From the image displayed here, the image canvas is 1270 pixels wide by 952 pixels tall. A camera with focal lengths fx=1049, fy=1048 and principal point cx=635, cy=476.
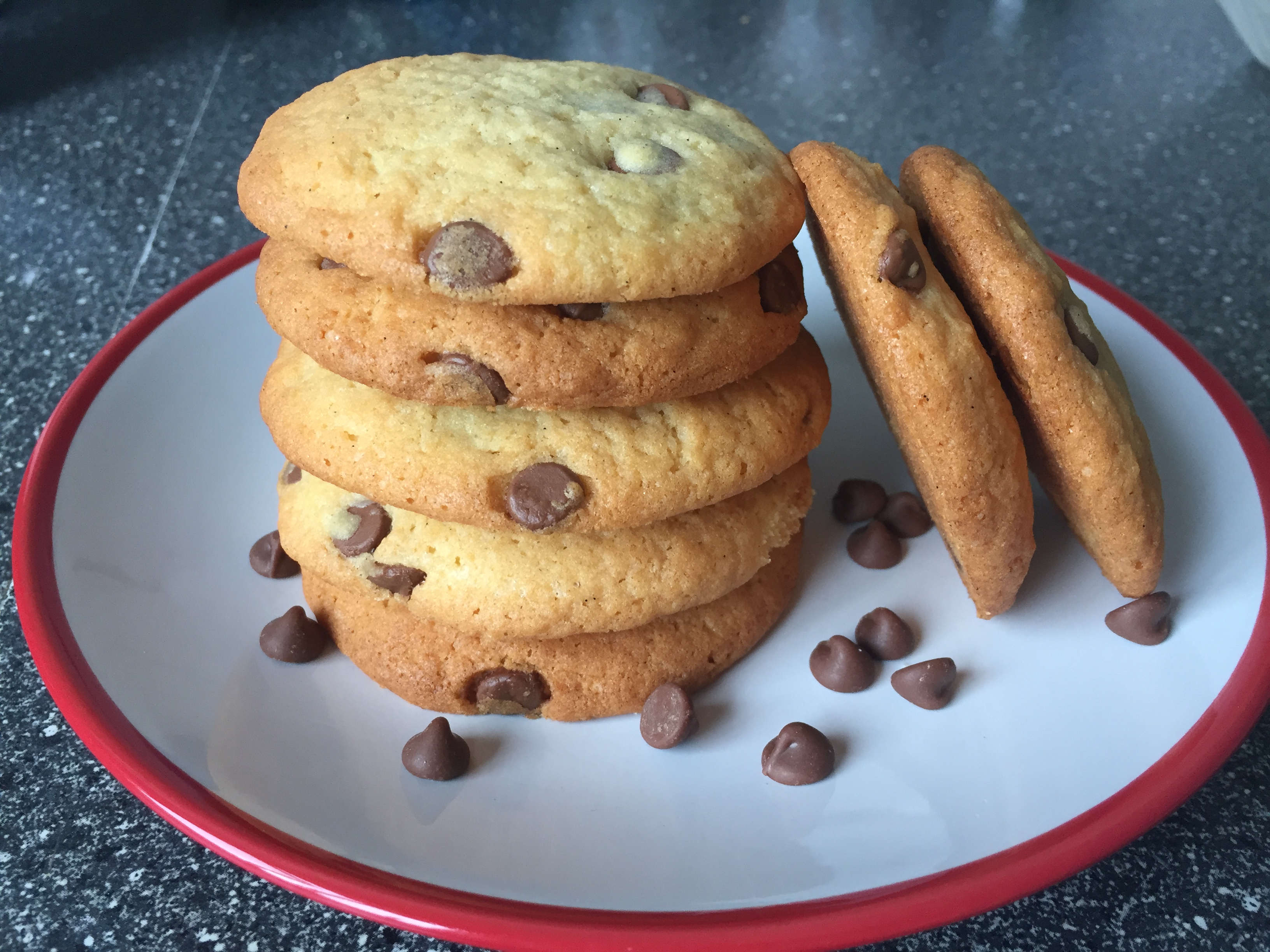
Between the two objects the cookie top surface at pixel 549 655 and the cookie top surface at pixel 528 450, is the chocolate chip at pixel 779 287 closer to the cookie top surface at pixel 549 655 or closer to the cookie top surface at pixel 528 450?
the cookie top surface at pixel 528 450

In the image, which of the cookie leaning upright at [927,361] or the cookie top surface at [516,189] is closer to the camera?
the cookie top surface at [516,189]

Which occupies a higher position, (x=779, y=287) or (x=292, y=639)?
(x=779, y=287)

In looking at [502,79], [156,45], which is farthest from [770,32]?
[502,79]

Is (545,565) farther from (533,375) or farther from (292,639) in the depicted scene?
(292,639)

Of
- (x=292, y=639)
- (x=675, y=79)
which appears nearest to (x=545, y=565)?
(x=292, y=639)

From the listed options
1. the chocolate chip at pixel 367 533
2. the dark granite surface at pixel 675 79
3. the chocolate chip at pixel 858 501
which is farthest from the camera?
the chocolate chip at pixel 858 501

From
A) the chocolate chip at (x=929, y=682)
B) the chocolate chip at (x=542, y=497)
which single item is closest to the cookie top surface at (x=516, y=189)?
the chocolate chip at (x=542, y=497)

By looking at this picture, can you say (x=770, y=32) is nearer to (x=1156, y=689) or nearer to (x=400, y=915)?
(x=1156, y=689)
